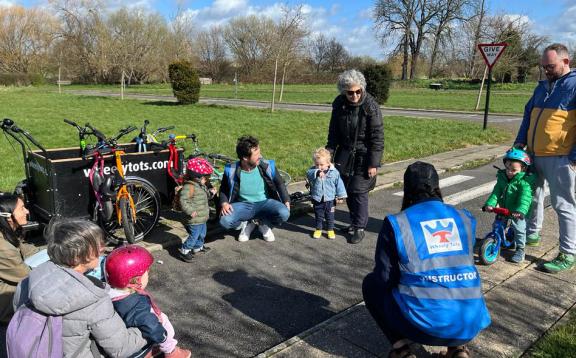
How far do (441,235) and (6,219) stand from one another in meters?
3.00

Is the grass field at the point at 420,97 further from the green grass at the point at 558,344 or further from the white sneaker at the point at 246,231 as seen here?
the green grass at the point at 558,344

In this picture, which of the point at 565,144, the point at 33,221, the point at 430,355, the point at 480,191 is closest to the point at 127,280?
the point at 430,355

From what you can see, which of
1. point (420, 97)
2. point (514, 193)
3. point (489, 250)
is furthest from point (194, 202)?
point (420, 97)

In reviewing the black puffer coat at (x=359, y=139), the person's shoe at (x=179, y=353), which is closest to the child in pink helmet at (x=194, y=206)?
the black puffer coat at (x=359, y=139)

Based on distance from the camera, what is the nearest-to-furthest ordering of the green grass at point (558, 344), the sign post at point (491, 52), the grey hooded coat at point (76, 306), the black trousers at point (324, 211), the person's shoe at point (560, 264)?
the grey hooded coat at point (76, 306) → the green grass at point (558, 344) → the person's shoe at point (560, 264) → the black trousers at point (324, 211) → the sign post at point (491, 52)

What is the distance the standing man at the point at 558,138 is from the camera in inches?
167

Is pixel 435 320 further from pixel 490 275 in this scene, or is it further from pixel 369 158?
pixel 369 158

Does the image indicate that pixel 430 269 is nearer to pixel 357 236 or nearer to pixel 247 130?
pixel 357 236

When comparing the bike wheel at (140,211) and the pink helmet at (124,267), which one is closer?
the pink helmet at (124,267)

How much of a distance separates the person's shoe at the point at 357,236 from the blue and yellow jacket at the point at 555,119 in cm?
198

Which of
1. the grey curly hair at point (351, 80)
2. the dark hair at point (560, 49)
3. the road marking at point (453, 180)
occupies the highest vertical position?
the dark hair at point (560, 49)

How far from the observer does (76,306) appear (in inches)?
82.2

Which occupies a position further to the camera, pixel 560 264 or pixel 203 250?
pixel 203 250

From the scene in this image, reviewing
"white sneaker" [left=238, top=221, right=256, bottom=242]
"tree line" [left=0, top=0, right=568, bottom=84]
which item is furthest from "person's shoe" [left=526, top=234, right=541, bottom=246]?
"tree line" [left=0, top=0, right=568, bottom=84]
